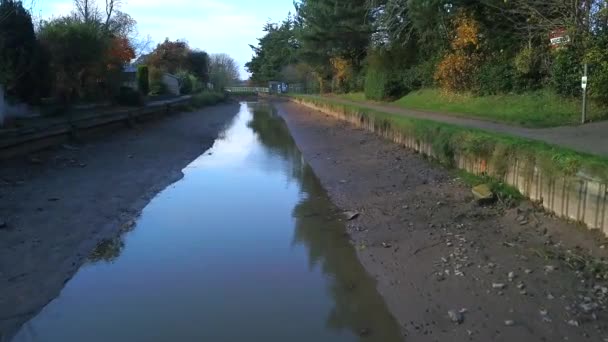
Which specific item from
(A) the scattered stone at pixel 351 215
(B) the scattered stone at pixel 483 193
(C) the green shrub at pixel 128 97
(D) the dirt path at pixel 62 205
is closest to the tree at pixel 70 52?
(D) the dirt path at pixel 62 205

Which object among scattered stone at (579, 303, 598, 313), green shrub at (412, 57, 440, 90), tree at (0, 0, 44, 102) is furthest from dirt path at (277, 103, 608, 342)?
green shrub at (412, 57, 440, 90)

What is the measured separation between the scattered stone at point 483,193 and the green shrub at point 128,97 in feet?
87.4

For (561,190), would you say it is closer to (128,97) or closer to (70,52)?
(70,52)

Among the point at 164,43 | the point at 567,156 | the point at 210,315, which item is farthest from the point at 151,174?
the point at 164,43

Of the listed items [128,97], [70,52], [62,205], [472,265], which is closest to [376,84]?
[128,97]

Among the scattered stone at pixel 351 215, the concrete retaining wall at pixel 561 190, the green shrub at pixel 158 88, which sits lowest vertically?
the scattered stone at pixel 351 215

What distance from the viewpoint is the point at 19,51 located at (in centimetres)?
2078

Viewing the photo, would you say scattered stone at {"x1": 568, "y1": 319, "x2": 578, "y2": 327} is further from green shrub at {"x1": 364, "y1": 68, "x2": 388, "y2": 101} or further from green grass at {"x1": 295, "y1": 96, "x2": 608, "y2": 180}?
green shrub at {"x1": 364, "y1": 68, "x2": 388, "y2": 101}

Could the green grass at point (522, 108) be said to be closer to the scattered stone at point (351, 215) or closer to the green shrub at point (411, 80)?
the green shrub at point (411, 80)

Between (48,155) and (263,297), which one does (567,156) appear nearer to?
(263,297)

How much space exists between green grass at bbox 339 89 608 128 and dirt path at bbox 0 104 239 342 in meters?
10.0

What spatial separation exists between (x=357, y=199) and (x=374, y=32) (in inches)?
1043

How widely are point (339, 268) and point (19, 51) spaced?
57.9 ft

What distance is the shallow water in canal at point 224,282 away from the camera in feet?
19.7
